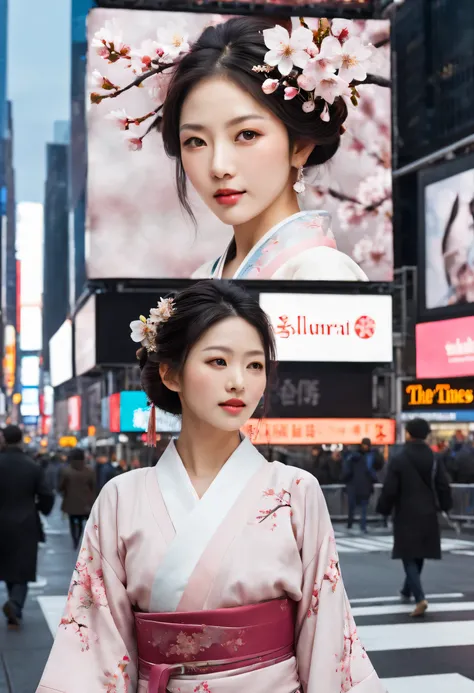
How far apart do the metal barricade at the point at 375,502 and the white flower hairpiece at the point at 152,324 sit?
596 inches

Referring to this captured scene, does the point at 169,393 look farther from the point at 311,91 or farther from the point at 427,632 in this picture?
the point at 427,632

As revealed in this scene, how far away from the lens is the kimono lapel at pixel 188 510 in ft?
9.55

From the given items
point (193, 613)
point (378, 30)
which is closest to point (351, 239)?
point (378, 30)

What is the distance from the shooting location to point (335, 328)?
1122cm

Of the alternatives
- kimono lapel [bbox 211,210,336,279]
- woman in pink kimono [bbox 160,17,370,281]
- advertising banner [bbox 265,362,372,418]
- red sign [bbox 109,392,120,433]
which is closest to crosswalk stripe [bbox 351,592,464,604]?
kimono lapel [bbox 211,210,336,279]

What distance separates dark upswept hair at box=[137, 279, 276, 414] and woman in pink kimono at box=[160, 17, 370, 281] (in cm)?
75

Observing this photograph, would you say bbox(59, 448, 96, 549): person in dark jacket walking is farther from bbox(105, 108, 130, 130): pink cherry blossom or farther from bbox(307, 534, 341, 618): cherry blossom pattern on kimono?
bbox(307, 534, 341, 618): cherry blossom pattern on kimono

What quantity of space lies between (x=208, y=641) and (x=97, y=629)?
13.2 inches

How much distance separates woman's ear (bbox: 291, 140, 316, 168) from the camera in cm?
381

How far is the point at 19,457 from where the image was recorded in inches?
366

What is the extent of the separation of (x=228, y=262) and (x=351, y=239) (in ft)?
30.7

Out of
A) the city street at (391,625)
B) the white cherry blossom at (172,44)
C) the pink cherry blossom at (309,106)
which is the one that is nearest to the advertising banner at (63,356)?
the city street at (391,625)

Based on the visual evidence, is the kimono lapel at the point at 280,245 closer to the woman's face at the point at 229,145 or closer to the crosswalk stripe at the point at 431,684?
the woman's face at the point at 229,145

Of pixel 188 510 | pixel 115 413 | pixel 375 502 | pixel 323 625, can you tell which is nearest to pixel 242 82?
pixel 188 510
